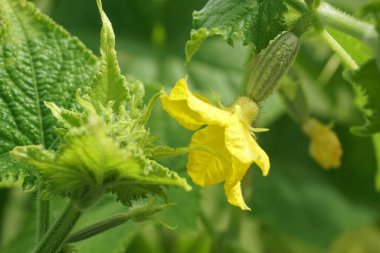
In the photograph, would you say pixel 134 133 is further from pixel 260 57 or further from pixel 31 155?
pixel 260 57

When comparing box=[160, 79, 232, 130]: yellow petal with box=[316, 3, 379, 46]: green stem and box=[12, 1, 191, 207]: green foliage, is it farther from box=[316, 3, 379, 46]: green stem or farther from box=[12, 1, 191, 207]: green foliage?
box=[316, 3, 379, 46]: green stem

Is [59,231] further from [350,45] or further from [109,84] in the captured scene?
[350,45]

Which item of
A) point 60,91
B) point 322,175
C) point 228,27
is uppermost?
point 228,27

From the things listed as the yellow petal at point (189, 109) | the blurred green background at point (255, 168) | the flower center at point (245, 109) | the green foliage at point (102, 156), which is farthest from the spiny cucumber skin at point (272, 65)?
the blurred green background at point (255, 168)

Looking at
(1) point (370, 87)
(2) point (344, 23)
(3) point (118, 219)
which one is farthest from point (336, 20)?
(3) point (118, 219)

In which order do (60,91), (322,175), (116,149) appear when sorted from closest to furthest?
(116,149)
(60,91)
(322,175)

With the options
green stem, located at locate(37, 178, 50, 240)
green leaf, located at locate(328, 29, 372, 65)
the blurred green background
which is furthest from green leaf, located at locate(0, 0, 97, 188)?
the blurred green background

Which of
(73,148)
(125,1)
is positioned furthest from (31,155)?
(125,1)

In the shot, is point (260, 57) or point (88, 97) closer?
point (88, 97)
